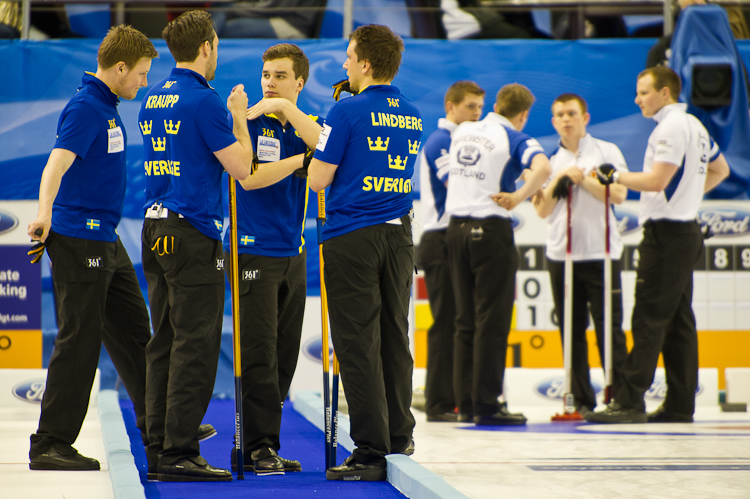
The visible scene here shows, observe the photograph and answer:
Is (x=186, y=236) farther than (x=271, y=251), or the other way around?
(x=271, y=251)

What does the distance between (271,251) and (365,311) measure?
558 millimetres

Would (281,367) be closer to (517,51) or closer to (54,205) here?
(54,205)

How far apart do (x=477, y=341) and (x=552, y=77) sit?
2.74 metres

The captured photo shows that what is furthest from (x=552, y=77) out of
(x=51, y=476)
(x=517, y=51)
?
(x=51, y=476)

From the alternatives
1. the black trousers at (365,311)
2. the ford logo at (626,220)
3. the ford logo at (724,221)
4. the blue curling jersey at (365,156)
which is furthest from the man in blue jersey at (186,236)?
the ford logo at (724,221)

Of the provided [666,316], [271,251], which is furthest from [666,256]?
[271,251]

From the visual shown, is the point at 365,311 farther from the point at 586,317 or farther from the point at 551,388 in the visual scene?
the point at 551,388

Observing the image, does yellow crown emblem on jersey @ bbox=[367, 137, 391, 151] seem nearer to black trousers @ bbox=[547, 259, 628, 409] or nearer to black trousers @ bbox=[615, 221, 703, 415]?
black trousers @ bbox=[615, 221, 703, 415]

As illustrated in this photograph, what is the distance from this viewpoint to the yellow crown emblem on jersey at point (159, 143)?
3.12 metres

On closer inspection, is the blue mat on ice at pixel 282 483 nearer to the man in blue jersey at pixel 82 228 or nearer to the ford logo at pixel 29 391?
the man in blue jersey at pixel 82 228

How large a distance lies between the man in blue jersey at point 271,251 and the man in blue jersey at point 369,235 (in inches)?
9.2

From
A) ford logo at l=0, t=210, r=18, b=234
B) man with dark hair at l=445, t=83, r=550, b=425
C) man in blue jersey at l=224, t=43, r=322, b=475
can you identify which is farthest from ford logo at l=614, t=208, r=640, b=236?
ford logo at l=0, t=210, r=18, b=234

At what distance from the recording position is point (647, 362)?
5.00 metres

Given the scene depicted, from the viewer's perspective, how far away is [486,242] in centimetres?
492
